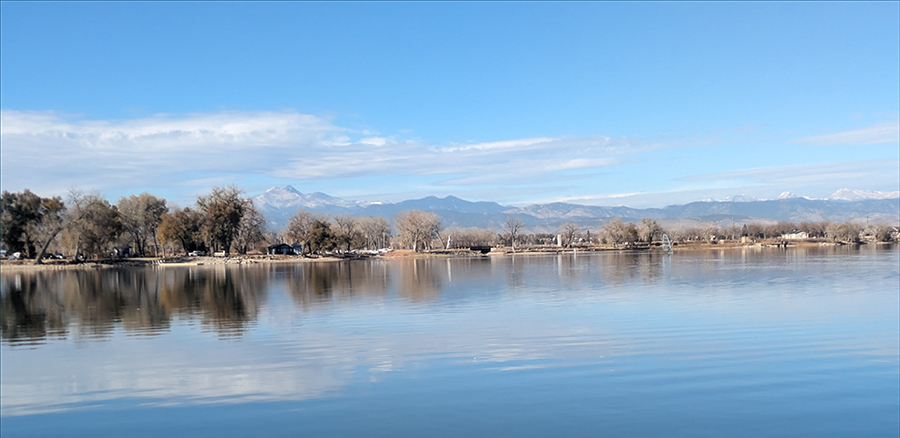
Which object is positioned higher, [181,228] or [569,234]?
[181,228]

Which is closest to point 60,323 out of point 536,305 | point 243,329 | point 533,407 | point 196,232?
point 243,329

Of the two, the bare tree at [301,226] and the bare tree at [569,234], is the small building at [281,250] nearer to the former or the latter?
the bare tree at [301,226]

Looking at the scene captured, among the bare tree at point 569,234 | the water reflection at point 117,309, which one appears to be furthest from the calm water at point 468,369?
the bare tree at point 569,234

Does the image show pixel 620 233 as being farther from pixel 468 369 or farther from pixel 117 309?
pixel 468 369

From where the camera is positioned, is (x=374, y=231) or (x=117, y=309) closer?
(x=117, y=309)

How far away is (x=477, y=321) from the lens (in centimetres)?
2112

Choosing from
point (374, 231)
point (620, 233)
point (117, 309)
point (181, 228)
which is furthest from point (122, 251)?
point (620, 233)

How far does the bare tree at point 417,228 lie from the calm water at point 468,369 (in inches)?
3696

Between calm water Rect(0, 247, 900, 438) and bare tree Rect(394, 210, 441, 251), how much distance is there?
93891mm

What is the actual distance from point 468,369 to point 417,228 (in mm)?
107097

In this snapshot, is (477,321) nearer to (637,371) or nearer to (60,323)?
(637,371)

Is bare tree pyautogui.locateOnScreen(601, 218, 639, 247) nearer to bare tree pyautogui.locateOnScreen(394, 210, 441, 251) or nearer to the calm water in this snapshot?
bare tree pyautogui.locateOnScreen(394, 210, 441, 251)

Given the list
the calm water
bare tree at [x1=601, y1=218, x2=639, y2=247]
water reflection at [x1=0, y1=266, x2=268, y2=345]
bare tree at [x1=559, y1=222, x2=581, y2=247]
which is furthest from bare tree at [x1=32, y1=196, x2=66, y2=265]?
bare tree at [x1=559, y1=222, x2=581, y2=247]

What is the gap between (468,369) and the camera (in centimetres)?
1380
